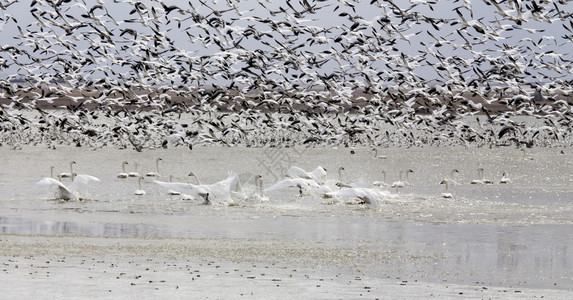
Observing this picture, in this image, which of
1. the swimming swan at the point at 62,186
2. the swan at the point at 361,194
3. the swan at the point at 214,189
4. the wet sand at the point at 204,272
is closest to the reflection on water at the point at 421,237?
the wet sand at the point at 204,272

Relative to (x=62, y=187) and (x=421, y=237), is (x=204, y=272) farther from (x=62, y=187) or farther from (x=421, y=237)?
(x=62, y=187)

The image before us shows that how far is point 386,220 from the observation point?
24.5 m

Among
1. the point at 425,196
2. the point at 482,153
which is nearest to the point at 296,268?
the point at 425,196

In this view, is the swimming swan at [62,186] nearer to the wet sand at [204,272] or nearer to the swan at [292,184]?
the swan at [292,184]

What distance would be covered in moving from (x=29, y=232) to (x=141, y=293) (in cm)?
833

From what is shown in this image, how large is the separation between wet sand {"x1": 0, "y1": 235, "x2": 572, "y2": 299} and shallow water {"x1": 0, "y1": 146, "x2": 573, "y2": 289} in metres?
0.72

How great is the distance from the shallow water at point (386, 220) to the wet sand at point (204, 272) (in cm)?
72

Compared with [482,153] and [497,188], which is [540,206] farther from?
[482,153]

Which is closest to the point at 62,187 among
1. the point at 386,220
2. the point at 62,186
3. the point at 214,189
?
the point at 62,186

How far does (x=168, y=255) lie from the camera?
1669 cm

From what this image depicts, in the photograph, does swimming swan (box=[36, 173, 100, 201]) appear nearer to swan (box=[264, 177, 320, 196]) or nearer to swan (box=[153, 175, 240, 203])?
swan (box=[153, 175, 240, 203])

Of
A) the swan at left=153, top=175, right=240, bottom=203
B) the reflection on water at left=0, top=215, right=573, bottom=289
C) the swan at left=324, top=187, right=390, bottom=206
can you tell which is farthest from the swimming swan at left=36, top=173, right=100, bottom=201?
the swan at left=324, top=187, right=390, bottom=206

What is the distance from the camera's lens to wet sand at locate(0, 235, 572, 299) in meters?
12.9

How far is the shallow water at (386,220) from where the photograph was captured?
1633cm
